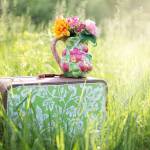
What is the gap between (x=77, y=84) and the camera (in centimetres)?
273

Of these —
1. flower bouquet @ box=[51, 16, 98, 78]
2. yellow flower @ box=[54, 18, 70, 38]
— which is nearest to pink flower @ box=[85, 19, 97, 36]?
flower bouquet @ box=[51, 16, 98, 78]

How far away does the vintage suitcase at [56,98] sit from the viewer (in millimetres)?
2564

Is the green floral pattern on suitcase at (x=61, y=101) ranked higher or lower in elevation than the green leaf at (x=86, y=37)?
lower

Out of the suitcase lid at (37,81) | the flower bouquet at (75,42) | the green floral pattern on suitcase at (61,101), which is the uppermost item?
the flower bouquet at (75,42)

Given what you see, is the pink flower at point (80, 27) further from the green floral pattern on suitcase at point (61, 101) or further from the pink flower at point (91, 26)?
the green floral pattern on suitcase at point (61, 101)

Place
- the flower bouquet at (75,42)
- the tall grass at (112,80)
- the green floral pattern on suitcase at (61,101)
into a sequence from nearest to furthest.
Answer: the tall grass at (112,80) < the green floral pattern on suitcase at (61,101) < the flower bouquet at (75,42)

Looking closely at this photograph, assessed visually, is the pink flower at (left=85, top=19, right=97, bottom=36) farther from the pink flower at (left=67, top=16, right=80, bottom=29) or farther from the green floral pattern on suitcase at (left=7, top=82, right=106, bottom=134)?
the green floral pattern on suitcase at (left=7, top=82, right=106, bottom=134)

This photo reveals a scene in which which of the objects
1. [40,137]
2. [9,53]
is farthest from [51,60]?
[40,137]

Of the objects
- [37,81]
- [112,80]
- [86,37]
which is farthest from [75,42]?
[112,80]

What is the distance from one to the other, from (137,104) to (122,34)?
267 cm

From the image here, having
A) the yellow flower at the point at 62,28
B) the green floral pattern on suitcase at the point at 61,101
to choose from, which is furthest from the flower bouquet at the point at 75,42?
the green floral pattern on suitcase at the point at 61,101

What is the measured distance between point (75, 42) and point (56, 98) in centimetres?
→ 33

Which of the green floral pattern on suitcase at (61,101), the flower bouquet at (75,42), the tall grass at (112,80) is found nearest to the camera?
the tall grass at (112,80)

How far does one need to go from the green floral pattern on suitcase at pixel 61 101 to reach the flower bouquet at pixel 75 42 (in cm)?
13
